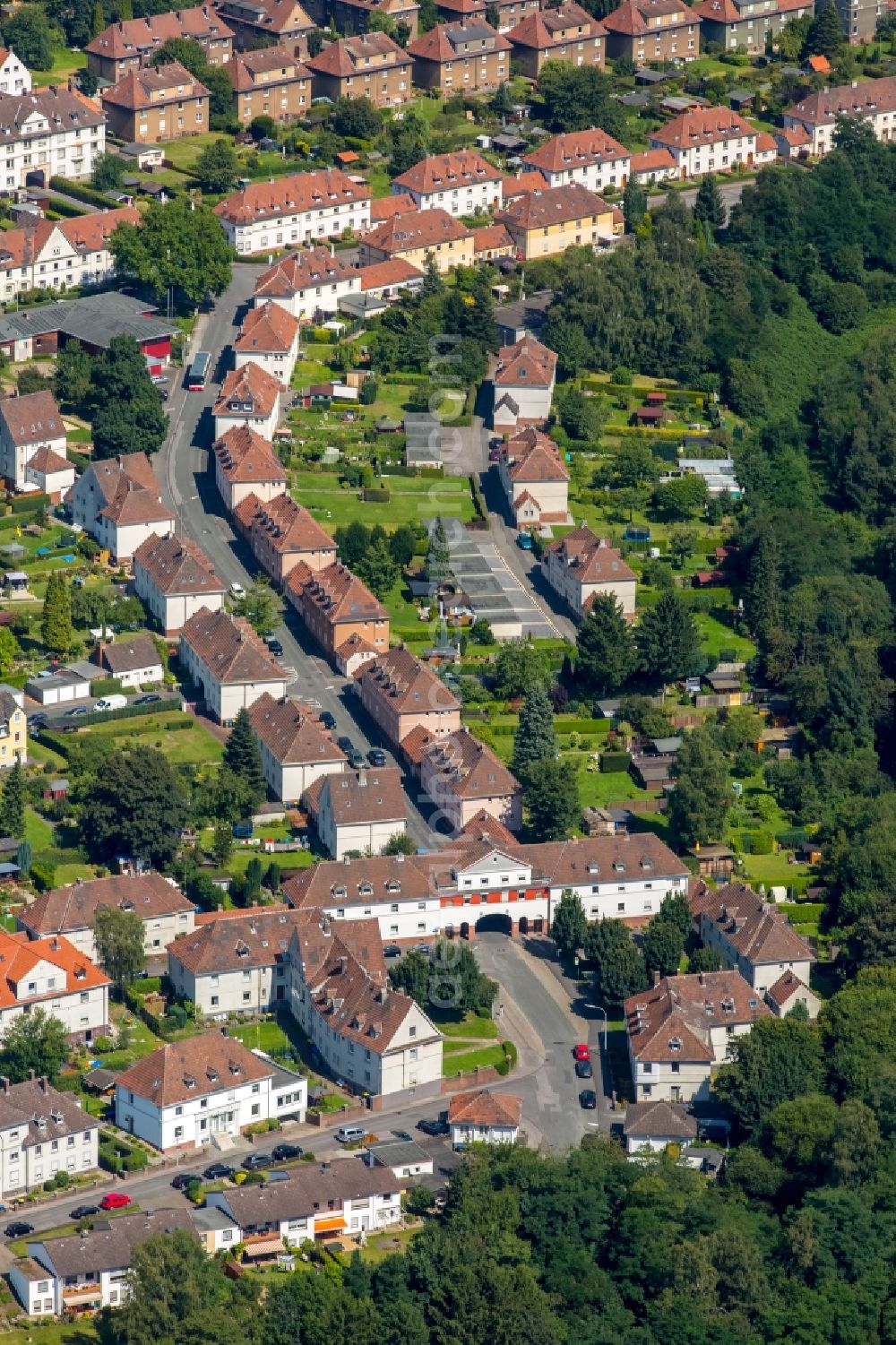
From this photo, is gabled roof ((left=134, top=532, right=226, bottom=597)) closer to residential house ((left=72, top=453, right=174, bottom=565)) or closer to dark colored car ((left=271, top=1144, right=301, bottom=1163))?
residential house ((left=72, top=453, right=174, bottom=565))

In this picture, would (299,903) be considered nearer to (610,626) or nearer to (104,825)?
(104,825)

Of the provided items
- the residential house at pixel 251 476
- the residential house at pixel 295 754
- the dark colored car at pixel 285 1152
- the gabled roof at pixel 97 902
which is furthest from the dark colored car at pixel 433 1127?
the residential house at pixel 251 476

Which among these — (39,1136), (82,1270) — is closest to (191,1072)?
(39,1136)

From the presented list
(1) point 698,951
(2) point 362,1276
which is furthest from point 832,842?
(2) point 362,1276

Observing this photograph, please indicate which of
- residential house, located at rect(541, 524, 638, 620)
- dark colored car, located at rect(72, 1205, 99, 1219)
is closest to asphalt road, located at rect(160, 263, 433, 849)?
residential house, located at rect(541, 524, 638, 620)

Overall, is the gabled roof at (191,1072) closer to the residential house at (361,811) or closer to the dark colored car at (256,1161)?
the dark colored car at (256,1161)

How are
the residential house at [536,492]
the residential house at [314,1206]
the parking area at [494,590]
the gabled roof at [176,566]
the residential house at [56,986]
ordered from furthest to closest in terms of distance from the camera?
the residential house at [536,492] < the parking area at [494,590] < the gabled roof at [176,566] < the residential house at [56,986] < the residential house at [314,1206]
